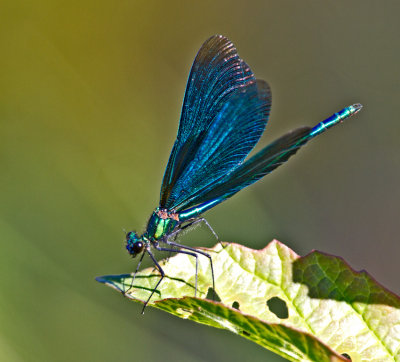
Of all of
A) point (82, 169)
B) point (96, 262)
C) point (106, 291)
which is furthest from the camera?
point (82, 169)

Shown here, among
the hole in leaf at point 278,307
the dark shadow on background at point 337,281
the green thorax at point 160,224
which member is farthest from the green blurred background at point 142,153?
the dark shadow on background at point 337,281

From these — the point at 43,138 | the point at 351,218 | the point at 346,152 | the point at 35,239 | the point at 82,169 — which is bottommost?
the point at 351,218

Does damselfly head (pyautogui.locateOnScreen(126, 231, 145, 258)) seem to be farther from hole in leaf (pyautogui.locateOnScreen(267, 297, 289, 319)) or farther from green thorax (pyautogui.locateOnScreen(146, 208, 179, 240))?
hole in leaf (pyautogui.locateOnScreen(267, 297, 289, 319))

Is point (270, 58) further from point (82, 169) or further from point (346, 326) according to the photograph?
point (346, 326)

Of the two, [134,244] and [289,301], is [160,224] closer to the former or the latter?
[134,244]

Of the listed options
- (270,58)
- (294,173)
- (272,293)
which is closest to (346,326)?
(272,293)

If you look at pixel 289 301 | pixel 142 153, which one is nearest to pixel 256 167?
pixel 289 301

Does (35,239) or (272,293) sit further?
(35,239)
